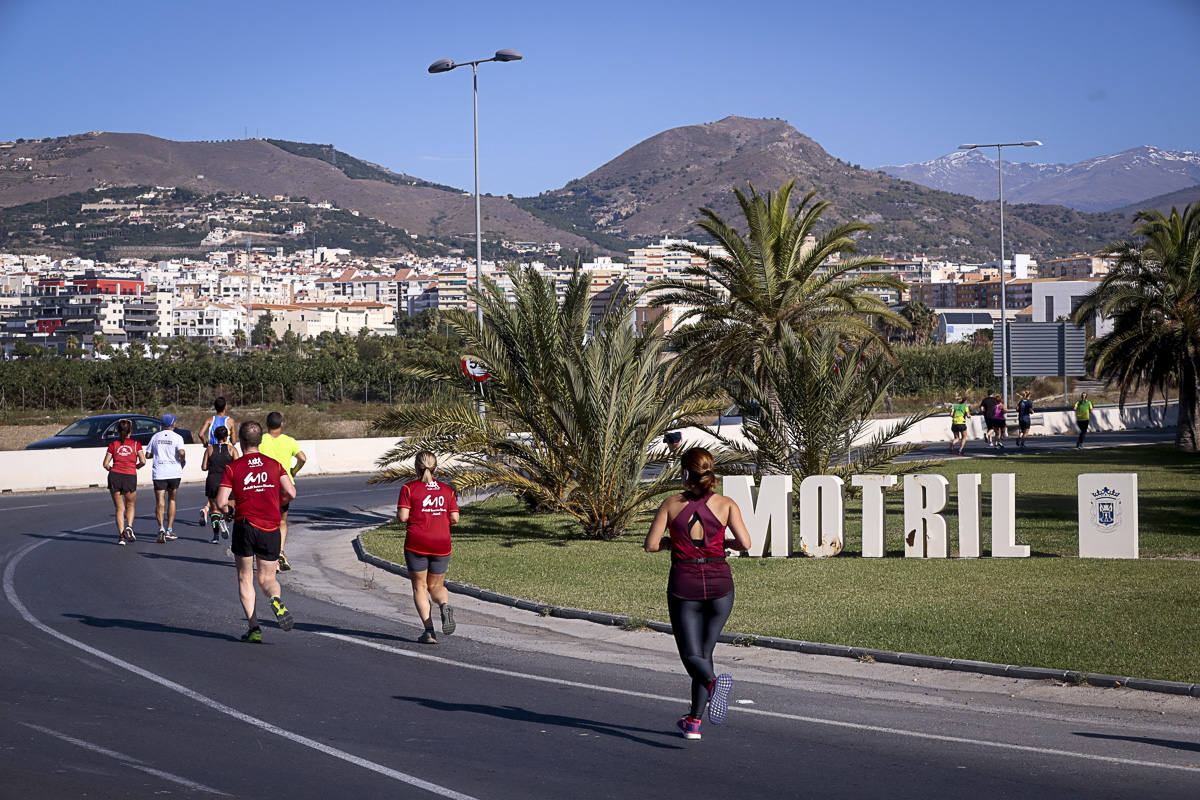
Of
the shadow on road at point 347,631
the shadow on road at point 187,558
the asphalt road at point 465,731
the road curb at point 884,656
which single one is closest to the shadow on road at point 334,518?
the shadow on road at point 187,558

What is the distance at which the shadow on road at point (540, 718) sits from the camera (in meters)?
7.82

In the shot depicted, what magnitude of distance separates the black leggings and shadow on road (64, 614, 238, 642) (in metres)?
5.28

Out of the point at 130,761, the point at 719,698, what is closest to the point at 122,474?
the point at 130,761

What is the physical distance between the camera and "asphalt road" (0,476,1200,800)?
6.73m

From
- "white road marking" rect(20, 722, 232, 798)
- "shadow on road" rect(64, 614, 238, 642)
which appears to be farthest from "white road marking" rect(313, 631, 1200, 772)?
"white road marking" rect(20, 722, 232, 798)

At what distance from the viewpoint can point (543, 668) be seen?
1003 centimetres

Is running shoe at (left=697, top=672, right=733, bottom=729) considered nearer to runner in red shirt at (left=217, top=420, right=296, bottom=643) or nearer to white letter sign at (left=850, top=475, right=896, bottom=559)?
runner in red shirt at (left=217, top=420, right=296, bottom=643)

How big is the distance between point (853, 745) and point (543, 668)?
10.6 feet

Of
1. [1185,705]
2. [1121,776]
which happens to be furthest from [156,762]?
[1185,705]

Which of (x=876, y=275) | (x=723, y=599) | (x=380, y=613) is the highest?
(x=876, y=275)

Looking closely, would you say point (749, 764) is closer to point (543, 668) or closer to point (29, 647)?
point (543, 668)

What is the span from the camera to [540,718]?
828cm

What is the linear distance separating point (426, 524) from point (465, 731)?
3.00m

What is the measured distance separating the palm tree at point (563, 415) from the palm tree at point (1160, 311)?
19.9 metres
